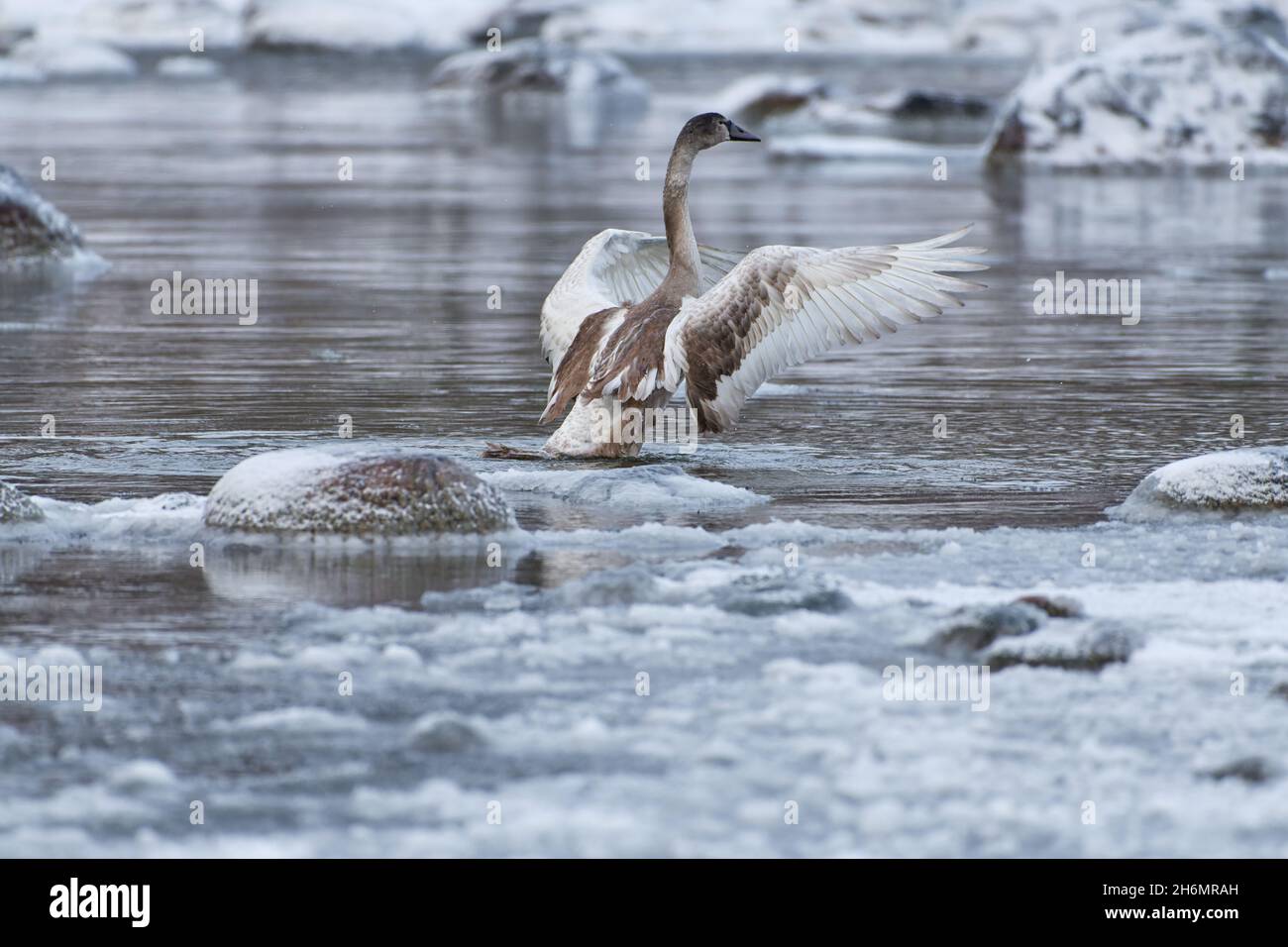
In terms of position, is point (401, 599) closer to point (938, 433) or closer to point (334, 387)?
point (938, 433)

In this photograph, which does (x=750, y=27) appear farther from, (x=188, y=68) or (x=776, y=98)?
(x=776, y=98)

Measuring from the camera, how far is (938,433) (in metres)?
10.8

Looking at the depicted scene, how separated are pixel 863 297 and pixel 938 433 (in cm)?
96

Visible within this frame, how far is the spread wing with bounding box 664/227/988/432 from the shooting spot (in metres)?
9.99

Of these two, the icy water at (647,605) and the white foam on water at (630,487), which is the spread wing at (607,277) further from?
the white foam on water at (630,487)

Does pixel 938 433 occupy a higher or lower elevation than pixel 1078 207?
lower

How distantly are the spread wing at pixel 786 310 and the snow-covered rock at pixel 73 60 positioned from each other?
54.5 m

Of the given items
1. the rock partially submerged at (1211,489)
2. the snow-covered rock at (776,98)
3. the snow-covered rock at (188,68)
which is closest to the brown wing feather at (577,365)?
the rock partially submerged at (1211,489)

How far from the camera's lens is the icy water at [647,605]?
17.9 ft
